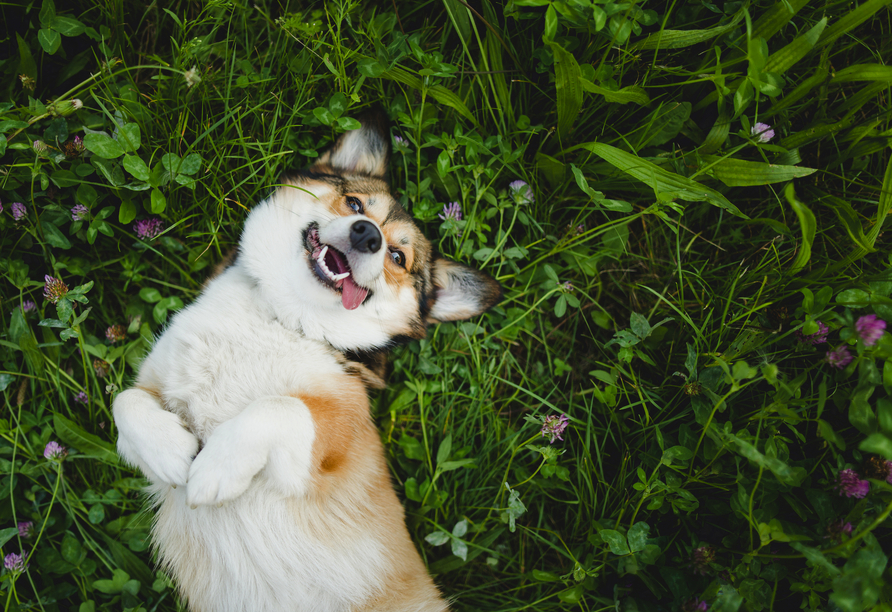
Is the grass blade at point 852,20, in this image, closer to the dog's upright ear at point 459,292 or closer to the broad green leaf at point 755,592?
the dog's upright ear at point 459,292

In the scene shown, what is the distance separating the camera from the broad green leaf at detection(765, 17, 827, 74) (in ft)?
8.99

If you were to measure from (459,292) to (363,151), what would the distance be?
126 centimetres

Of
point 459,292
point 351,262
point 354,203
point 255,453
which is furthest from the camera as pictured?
point 459,292

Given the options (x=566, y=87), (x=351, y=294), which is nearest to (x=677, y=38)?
(x=566, y=87)

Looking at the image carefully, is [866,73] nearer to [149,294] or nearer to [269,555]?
[269,555]

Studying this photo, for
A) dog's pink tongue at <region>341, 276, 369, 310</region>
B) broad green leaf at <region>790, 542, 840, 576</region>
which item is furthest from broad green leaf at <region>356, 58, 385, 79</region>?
broad green leaf at <region>790, 542, 840, 576</region>

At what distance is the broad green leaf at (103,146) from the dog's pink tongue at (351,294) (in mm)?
1737

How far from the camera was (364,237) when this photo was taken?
103 inches

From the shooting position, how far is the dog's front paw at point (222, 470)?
7.38 feet

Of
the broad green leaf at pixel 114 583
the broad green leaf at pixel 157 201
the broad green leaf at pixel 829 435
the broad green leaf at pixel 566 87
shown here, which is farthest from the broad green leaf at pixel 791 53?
the broad green leaf at pixel 114 583

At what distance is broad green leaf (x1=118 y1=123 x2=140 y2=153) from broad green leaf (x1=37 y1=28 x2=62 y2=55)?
2.17ft

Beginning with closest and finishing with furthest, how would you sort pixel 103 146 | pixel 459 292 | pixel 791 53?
1. pixel 791 53
2. pixel 103 146
3. pixel 459 292

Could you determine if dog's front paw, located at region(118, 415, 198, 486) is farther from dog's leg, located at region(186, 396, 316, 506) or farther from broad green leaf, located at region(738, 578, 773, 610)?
broad green leaf, located at region(738, 578, 773, 610)

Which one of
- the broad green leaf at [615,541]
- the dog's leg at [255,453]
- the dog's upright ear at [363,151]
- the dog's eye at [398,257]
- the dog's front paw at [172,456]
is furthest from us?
the dog's upright ear at [363,151]
